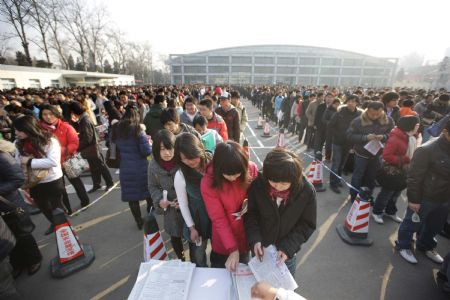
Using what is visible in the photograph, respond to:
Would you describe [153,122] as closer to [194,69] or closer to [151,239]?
[151,239]

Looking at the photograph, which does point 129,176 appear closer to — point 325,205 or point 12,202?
point 12,202

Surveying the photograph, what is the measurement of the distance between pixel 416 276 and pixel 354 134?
2268mm

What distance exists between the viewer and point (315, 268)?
296 cm

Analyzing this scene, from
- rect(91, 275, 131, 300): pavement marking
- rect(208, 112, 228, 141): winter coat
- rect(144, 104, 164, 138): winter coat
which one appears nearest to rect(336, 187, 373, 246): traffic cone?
rect(208, 112, 228, 141): winter coat

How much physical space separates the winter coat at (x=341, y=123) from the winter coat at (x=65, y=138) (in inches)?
209

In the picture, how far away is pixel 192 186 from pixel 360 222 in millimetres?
2826

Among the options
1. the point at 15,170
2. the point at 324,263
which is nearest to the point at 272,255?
the point at 324,263

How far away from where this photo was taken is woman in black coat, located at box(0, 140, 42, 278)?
7.50ft

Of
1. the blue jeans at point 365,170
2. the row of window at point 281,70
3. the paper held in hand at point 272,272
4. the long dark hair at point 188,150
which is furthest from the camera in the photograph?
the row of window at point 281,70

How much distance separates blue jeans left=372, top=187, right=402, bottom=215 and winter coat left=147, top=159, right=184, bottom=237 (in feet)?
11.3

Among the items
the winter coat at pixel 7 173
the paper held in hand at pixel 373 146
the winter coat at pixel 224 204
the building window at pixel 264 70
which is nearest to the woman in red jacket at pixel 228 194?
the winter coat at pixel 224 204

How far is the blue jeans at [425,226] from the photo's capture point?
8.84 ft

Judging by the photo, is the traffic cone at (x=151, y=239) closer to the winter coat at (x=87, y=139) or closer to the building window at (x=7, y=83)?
the winter coat at (x=87, y=139)

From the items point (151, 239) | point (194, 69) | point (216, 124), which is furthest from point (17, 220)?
point (194, 69)
